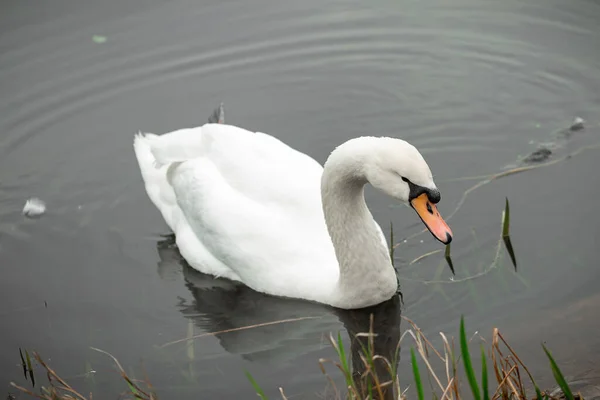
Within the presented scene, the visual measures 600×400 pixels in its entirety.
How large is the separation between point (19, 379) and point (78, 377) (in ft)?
1.34

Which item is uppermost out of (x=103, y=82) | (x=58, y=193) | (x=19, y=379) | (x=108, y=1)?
(x=108, y=1)

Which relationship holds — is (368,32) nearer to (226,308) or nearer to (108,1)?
(108,1)

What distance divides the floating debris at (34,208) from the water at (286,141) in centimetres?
8

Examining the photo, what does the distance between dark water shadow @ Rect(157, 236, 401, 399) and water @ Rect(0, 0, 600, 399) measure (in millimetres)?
Result: 16

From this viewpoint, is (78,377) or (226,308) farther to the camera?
(226,308)

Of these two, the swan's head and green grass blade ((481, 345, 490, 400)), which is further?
the swan's head

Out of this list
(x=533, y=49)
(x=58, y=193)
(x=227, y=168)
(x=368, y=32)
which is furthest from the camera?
(x=368, y=32)

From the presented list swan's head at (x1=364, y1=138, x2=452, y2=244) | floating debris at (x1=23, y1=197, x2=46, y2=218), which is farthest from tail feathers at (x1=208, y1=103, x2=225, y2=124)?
swan's head at (x1=364, y1=138, x2=452, y2=244)

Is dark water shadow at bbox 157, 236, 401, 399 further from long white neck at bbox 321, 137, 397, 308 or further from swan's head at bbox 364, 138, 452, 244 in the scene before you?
swan's head at bbox 364, 138, 452, 244

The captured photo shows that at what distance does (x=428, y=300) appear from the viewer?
6.27 meters

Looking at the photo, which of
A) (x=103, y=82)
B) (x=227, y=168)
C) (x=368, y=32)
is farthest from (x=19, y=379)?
(x=368, y=32)

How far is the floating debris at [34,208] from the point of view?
8.03 metres

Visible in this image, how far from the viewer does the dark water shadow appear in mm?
6043

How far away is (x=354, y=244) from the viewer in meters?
6.04
